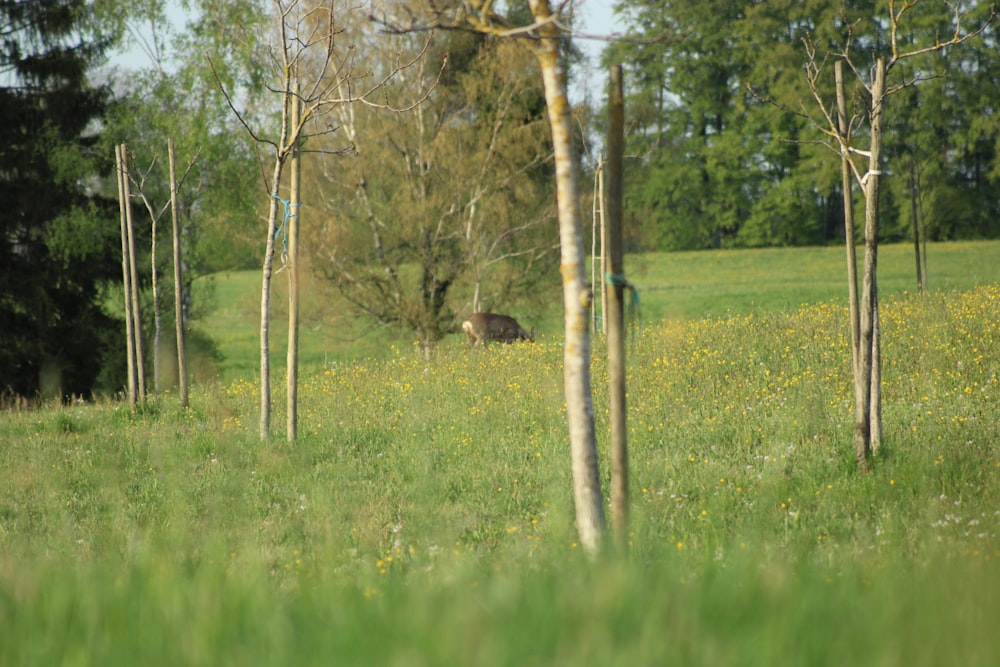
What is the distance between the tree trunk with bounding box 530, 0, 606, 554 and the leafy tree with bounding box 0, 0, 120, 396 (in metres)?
19.8

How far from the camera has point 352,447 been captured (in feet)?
33.7

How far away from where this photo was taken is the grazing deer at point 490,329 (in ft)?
61.5

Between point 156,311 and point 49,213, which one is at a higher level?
point 49,213

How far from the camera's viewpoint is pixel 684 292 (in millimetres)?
36656

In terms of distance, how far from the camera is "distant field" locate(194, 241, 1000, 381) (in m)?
23.8

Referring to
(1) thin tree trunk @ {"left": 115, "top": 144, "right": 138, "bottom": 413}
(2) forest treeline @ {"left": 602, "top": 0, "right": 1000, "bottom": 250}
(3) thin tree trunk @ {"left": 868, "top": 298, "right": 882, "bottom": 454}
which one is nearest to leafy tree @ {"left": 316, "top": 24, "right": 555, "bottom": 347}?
(1) thin tree trunk @ {"left": 115, "top": 144, "right": 138, "bottom": 413}

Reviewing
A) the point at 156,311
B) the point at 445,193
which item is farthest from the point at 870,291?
the point at 445,193

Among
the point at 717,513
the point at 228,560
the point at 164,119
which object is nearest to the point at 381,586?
the point at 228,560

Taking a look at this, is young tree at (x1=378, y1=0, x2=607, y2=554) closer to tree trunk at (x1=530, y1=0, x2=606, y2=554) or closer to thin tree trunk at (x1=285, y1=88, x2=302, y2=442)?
tree trunk at (x1=530, y1=0, x2=606, y2=554)

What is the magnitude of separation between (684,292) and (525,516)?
3019 centimetres

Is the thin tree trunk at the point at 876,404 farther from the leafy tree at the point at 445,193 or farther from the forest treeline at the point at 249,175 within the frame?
the leafy tree at the point at 445,193

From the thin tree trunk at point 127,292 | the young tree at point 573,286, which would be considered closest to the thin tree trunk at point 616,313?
the young tree at point 573,286

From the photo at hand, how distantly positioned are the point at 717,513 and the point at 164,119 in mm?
21802

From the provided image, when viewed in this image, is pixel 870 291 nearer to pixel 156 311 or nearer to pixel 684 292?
pixel 156 311
